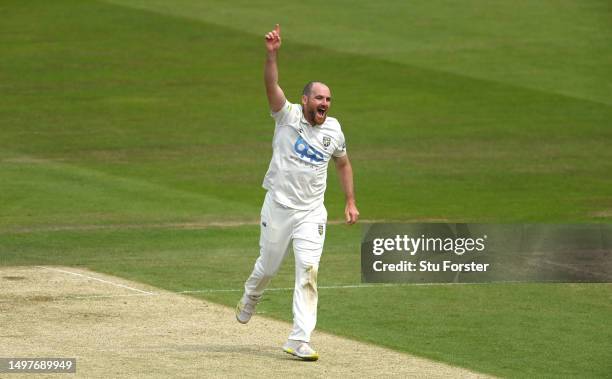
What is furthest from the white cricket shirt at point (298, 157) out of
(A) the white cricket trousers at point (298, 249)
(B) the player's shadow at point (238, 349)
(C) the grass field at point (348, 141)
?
(C) the grass field at point (348, 141)

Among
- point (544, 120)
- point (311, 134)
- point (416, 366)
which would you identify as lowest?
point (416, 366)

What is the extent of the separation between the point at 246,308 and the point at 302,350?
101 cm

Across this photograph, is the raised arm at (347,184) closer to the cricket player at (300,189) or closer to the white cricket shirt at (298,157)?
the cricket player at (300,189)

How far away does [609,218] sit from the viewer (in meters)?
21.3

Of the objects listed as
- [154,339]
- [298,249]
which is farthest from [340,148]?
[154,339]

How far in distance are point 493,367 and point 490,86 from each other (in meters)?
19.6

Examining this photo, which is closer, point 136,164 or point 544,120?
point 136,164

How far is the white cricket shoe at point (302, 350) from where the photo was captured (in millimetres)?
12539

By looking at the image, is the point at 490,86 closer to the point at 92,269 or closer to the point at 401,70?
the point at 401,70

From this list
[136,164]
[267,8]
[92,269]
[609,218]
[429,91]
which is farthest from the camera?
[267,8]

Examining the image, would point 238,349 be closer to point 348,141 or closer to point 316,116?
point 316,116

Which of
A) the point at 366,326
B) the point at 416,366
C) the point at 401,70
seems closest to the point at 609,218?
the point at 366,326

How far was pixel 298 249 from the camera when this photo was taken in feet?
42.2

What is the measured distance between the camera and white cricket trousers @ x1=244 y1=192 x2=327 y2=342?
1270 cm
